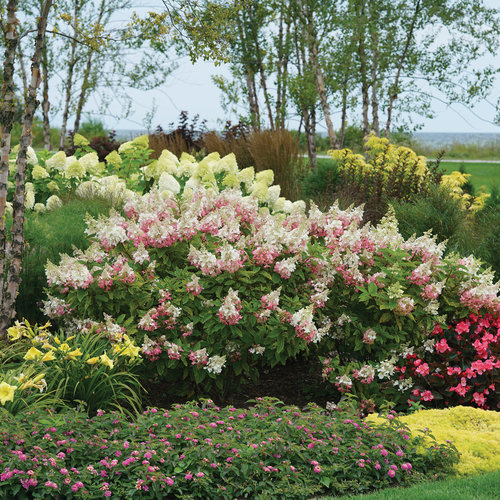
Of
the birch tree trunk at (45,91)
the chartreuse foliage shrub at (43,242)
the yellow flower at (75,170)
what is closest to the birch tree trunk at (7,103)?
the chartreuse foliage shrub at (43,242)

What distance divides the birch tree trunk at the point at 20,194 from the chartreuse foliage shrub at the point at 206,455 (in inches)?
65.4

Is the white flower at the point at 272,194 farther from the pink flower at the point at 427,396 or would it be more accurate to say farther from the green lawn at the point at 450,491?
the green lawn at the point at 450,491

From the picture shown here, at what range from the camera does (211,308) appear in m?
5.12

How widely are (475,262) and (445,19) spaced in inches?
549

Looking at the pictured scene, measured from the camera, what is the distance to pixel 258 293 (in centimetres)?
525

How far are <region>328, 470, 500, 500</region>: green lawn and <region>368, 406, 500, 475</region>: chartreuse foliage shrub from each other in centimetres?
18

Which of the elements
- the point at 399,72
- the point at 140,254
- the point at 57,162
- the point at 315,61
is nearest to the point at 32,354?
the point at 140,254

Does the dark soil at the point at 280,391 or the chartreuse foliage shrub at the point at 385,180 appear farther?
the chartreuse foliage shrub at the point at 385,180

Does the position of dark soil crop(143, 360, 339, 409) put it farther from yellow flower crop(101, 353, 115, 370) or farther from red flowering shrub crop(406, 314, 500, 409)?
yellow flower crop(101, 353, 115, 370)

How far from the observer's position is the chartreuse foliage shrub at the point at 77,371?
434cm

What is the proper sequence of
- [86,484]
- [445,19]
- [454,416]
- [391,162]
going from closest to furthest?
[86,484] < [454,416] < [391,162] < [445,19]

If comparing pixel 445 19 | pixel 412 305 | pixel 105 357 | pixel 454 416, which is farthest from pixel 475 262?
pixel 445 19

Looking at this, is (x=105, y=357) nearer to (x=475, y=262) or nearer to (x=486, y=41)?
(x=475, y=262)

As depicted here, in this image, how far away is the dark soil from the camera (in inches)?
219
